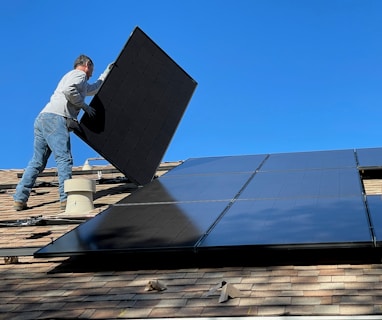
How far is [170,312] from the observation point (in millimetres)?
3771

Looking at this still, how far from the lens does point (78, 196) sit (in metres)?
7.50

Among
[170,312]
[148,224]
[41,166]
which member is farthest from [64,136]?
[170,312]

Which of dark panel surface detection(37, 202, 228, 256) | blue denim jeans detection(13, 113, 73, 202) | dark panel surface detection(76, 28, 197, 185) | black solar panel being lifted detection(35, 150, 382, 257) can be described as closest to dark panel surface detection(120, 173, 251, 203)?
black solar panel being lifted detection(35, 150, 382, 257)

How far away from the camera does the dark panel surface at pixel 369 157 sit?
7586 millimetres

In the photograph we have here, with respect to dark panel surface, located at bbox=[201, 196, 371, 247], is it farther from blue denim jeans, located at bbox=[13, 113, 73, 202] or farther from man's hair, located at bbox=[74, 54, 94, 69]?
man's hair, located at bbox=[74, 54, 94, 69]

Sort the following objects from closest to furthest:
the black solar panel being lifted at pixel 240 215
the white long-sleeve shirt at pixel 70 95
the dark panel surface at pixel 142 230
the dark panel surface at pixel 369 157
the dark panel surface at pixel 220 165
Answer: the black solar panel being lifted at pixel 240 215 < the dark panel surface at pixel 142 230 < the dark panel surface at pixel 369 157 < the white long-sleeve shirt at pixel 70 95 < the dark panel surface at pixel 220 165

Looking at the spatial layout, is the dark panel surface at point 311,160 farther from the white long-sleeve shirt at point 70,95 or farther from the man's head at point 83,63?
the man's head at point 83,63

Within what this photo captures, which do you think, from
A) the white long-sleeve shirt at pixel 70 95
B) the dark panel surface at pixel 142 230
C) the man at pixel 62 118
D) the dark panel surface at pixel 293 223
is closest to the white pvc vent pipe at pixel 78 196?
the man at pixel 62 118

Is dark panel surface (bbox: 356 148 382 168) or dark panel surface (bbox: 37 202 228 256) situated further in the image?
dark panel surface (bbox: 356 148 382 168)

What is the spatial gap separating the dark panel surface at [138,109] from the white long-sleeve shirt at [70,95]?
223mm

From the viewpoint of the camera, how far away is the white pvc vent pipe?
24.5 feet

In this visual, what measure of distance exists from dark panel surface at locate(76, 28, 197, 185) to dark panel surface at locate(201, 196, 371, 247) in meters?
2.74

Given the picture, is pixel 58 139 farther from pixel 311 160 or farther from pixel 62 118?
pixel 311 160

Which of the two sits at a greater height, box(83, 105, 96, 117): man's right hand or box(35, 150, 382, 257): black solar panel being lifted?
box(83, 105, 96, 117): man's right hand
